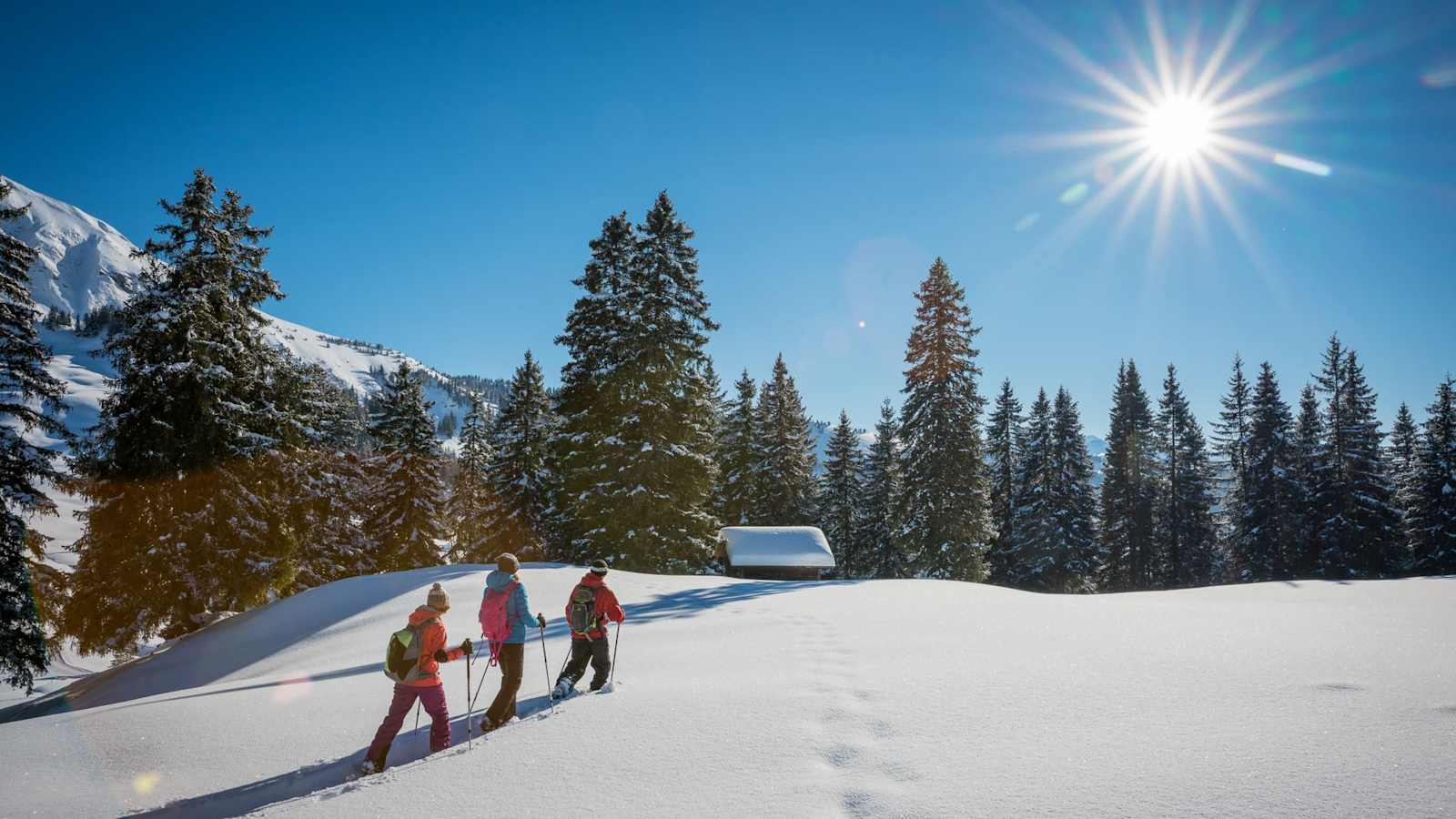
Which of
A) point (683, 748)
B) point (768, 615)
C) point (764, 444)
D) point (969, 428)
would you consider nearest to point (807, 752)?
point (683, 748)

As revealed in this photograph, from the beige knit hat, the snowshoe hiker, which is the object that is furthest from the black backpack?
the beige knit hat

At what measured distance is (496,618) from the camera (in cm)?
748

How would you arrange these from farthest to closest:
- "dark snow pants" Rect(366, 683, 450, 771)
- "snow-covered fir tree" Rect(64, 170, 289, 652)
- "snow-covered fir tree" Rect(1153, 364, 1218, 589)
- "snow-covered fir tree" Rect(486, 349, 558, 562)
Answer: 1. "snow-covered fir tree" Rect(1153, 364, 1218, 589)
2. "snow-covered fir tree" Rect(486, 349, 558, 562)
3. "snow-covered fir tree" Rect(64, 170, 289, 652)
4. "dark snow pants" Rect(366, 683, 450, 771)

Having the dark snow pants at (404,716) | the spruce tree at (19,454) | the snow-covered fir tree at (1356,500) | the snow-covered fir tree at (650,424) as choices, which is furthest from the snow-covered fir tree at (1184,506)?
the spruce tree at (19,454)

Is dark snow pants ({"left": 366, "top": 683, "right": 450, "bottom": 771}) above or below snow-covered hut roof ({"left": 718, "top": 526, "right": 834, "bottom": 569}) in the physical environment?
below

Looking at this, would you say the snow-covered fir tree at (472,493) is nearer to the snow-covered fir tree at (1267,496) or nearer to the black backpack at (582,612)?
the black backpack at (582,612)

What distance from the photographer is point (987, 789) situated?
4.14 metres

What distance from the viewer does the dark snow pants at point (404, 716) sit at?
627 cm

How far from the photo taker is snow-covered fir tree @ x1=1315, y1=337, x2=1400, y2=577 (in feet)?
115

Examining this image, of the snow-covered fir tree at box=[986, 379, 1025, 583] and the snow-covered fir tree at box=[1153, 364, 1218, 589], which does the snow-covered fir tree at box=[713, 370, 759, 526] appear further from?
the snow-covered fir tree at box=[1153, 364, 1218, 589]

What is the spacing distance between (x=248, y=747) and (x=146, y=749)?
1.09m

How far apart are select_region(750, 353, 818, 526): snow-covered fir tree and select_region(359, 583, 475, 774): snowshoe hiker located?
37328mm

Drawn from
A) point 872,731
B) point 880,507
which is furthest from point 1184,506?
point 872,731

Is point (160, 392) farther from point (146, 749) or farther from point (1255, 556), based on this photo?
point (1255, 556)
